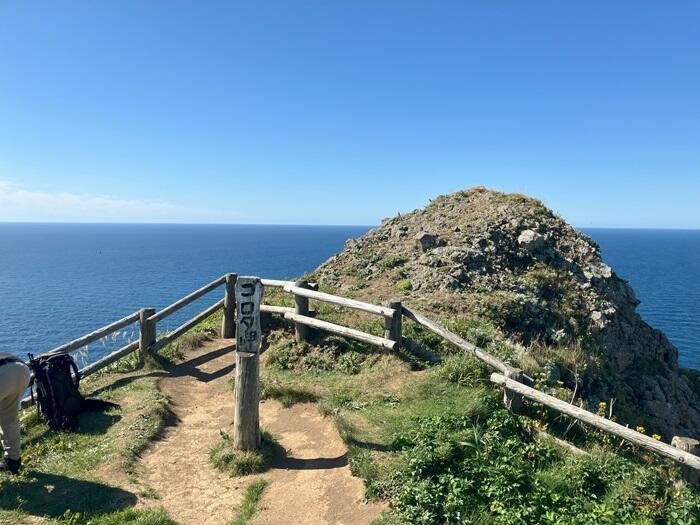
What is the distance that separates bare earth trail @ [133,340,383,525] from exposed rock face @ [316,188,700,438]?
631 cm

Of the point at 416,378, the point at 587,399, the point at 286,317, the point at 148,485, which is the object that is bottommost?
the point at 587,399

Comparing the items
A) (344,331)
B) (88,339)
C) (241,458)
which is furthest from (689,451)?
(88,339)

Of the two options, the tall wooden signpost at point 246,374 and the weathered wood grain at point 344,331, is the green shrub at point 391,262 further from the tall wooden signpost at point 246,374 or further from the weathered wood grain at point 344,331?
the tall wooden signpost at point 246,374

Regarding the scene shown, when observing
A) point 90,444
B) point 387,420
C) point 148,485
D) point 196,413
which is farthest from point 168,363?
point 387,420

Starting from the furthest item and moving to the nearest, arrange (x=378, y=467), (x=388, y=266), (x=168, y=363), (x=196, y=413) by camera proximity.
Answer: (x=388, y=266) → (x=168, y=363) → (x=196, y=413) → (x=378, y=467)

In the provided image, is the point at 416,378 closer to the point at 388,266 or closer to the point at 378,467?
the point at 378,467

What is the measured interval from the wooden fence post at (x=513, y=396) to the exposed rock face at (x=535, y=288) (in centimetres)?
323

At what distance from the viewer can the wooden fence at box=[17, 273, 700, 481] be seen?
7.06 m

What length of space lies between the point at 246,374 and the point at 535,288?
11.9 m

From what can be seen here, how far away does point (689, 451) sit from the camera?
6840mm

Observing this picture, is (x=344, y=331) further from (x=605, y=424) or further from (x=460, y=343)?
(x=605, y=424)

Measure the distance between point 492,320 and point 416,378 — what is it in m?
4.83

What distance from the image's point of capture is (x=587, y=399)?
12852 mm

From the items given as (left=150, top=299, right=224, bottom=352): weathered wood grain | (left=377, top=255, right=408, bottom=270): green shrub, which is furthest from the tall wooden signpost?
(left=377, top=255, right=408, bottom=270): green shrub
